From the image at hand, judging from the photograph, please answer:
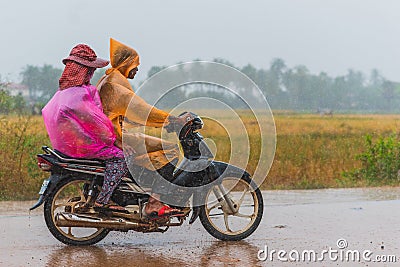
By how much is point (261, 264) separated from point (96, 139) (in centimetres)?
183

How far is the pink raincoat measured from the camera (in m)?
6.07

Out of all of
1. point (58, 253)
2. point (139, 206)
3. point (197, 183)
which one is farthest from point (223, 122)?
point (58, 253)

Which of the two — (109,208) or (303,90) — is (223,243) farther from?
(303,90)

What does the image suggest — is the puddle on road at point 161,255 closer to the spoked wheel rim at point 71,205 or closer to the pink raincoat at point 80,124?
the spoked wheel rim at point 71,205

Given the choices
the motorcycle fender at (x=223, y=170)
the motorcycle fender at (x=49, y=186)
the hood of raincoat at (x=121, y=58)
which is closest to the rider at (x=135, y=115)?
the hood of raincoat at (x=121, y=58)

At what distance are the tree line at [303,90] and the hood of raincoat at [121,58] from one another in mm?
6513

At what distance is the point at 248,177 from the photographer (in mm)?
6734

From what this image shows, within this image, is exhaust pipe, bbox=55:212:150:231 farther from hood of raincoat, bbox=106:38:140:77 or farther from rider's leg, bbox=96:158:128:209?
hood of raincoat, bbox=106:38:140:77

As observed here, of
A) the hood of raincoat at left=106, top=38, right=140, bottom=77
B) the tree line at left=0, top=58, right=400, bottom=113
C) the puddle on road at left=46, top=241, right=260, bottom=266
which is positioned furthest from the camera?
the tree line at left=0, top=58, right=400, bottom=113

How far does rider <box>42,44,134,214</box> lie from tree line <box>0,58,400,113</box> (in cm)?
653

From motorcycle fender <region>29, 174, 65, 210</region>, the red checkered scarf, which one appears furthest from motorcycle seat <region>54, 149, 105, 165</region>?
the red checkered scarf

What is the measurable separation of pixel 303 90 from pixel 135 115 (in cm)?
4285

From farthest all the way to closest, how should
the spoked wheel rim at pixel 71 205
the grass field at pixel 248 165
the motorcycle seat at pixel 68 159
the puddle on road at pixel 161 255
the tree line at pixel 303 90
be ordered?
the tree line at pixel 303 90 → the grass field at pixel 248 165 → the spoked wheel rim at pixel 71 205 → the motorcycle seat at pixel 68 159 → the puddle on road at pixel 161 255

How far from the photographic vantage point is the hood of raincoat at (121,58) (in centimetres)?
643
